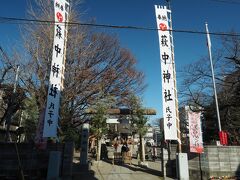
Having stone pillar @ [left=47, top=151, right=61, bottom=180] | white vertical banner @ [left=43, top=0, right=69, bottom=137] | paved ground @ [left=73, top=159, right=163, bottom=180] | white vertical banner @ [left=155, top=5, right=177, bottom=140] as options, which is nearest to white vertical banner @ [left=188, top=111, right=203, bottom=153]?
white vertical banner @ [left=155, top=5, right=177, bottom=140]

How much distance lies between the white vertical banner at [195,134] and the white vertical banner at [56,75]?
19.6ft

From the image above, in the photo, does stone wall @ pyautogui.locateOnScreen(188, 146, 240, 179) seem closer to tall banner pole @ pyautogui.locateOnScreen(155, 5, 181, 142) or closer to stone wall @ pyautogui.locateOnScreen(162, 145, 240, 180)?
stone wall @ pyautogui.locateOnScreen(162, 145, 240, 180)

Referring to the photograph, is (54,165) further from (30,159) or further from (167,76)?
(167,76)

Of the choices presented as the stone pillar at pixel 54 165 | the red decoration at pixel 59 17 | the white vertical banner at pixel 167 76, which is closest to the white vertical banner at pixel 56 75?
the red decoration at pixel 59 17

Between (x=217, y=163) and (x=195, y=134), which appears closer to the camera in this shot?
(x=217, y=163)

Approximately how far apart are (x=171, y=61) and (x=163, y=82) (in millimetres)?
1129

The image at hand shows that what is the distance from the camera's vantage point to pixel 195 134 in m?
10.9

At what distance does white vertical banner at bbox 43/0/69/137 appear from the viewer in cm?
930

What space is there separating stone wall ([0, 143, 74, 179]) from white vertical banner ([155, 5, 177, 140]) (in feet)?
14.3

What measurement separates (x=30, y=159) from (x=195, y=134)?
282 inches

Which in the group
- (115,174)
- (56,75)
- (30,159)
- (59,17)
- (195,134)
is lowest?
(115,174)

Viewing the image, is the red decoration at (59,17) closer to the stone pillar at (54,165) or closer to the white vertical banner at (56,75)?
the white vertical banner at (56,75)

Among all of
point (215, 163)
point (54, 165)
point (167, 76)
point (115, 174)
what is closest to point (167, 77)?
point (167, 76)

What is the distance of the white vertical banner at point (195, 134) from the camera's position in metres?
10.6
